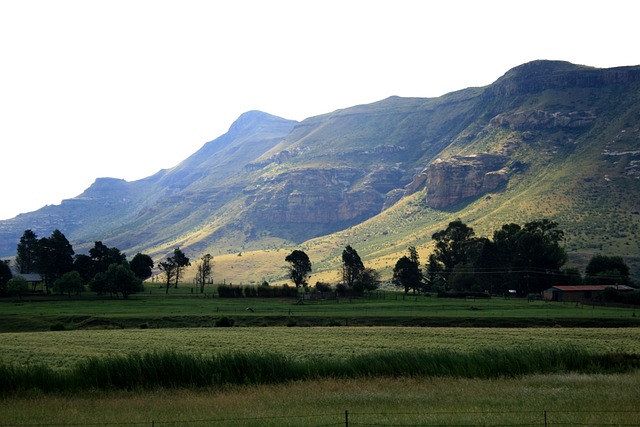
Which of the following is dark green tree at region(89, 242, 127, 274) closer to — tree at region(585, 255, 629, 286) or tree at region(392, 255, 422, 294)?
tree at region(392, 255, 422, 294)

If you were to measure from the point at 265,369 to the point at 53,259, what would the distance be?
4187 inches

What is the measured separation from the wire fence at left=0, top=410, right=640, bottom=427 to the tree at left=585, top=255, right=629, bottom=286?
97.1 meters

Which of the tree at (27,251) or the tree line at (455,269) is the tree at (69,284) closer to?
the tree line at (455,269)

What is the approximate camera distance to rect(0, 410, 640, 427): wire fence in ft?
58.7

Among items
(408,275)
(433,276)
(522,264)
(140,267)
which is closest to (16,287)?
(140,267)

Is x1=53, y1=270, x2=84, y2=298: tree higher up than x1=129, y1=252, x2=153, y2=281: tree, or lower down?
lower down

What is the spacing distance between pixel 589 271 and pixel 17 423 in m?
115

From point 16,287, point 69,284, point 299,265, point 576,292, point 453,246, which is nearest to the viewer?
point 576,292

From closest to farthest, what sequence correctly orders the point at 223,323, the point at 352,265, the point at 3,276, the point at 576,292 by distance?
the point at 223,323
the point at 576,292
the point at 3,276
the point at 352,265

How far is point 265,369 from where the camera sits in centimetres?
2780

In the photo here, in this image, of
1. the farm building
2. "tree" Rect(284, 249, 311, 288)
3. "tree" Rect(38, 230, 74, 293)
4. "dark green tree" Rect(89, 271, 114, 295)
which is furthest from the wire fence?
"tree" Rect(284, 249, 311, 288)

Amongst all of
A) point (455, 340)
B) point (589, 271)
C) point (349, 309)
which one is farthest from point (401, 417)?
point (589, 271)

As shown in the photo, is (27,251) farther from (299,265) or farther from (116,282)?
(299,265)

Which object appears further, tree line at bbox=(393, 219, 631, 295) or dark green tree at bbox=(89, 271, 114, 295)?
tree line at bbox=(393, 219, 631, 295)
